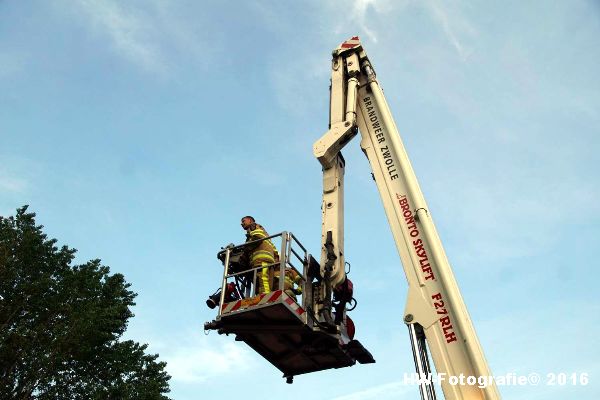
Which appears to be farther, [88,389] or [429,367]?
[88,389]

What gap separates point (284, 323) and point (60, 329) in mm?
13380

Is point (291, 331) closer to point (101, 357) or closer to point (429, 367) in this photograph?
point (429, 367)

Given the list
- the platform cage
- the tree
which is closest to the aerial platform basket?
the platform cage

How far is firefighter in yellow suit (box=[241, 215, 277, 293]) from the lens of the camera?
791 cm

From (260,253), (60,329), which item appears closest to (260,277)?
(260,253)

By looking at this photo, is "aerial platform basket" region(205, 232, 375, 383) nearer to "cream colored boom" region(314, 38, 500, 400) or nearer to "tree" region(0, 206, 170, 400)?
"cream colored boom" region(314, 38, 500, 400)

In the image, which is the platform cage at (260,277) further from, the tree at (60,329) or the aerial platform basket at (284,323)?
the tree at (60,329)

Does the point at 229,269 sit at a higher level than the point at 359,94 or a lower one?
lower

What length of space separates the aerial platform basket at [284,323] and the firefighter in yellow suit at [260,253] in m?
0.13

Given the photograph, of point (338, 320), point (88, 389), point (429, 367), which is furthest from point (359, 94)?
point (88, 389)

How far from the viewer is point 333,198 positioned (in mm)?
9227

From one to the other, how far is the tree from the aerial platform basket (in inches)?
459

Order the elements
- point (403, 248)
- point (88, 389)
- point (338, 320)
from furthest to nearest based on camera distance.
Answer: point (88, 389) → point (338, 320) → point (403, 248)

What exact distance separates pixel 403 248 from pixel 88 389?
48.5 feet
